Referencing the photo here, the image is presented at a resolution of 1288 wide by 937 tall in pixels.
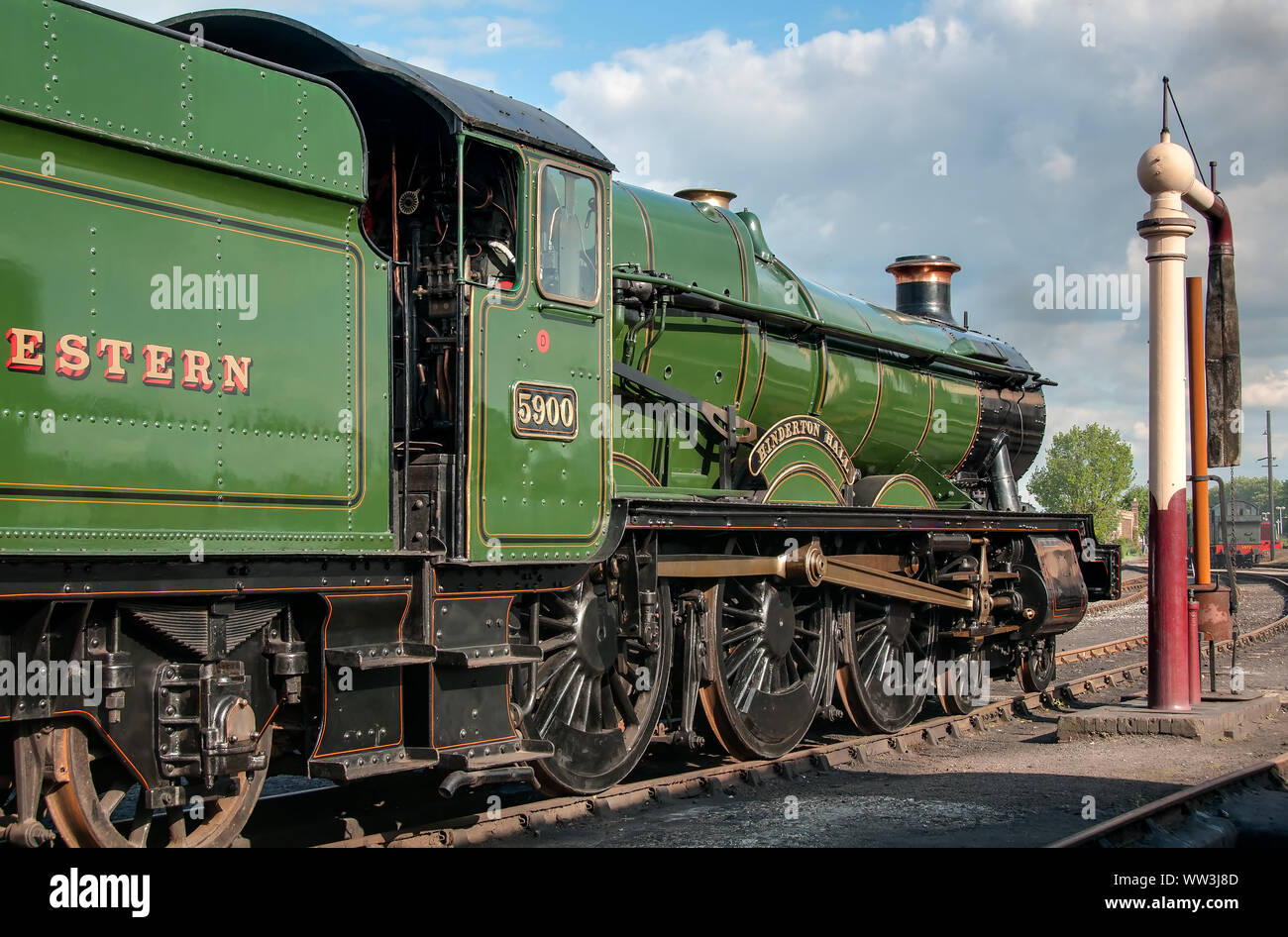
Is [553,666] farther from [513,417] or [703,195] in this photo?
[703,195]

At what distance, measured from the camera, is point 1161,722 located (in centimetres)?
1058

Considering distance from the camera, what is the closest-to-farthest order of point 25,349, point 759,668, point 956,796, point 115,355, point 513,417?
point 25,349, point 115,355, point 513,417, point 956,796, point 759,668

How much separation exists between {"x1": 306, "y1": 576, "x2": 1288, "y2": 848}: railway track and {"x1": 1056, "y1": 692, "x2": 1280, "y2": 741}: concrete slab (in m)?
1.03

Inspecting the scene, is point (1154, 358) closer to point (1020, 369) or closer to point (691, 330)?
point (1020, 369)

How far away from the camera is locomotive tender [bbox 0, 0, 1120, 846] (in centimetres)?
484

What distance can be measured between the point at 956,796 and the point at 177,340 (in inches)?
231

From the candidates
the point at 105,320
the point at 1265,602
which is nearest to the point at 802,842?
the point at 105,320

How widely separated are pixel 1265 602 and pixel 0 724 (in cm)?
3015

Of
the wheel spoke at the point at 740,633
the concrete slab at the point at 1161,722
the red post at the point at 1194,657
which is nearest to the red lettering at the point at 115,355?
the wheel spoke at the point at 740,633

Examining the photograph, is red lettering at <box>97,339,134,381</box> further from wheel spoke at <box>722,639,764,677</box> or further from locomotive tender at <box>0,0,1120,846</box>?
wheel spoke at <box>722,639,764,677</box>

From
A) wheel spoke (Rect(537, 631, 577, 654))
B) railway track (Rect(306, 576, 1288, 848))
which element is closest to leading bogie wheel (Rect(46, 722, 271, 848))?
railway track (Rect(306, 576, 1288, 848))

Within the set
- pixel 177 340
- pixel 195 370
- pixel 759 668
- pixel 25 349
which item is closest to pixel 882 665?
pixel 759 668

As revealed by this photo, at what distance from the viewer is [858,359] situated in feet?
36.4
